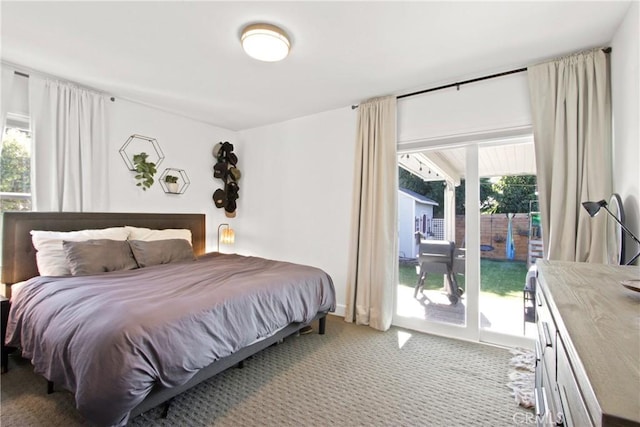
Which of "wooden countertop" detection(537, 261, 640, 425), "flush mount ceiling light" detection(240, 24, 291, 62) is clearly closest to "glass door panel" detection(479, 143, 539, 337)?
"wooden countertop" detection(537, 261, 640, 425)

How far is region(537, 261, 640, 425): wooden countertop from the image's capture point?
1.33 feet

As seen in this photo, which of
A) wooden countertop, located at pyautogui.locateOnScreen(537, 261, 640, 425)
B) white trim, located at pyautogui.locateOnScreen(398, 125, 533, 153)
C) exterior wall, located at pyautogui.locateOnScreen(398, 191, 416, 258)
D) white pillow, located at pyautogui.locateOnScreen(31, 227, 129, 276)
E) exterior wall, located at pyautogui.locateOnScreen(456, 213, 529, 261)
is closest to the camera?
wooden countertop, located at pyautogui.locateOnScreen(537, 261, 640, 425)

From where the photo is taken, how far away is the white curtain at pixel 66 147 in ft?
9.16

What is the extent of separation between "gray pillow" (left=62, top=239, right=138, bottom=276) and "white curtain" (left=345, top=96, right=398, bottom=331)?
231 cm

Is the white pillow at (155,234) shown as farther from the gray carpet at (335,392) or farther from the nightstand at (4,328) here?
the gray carpet at (335,392)

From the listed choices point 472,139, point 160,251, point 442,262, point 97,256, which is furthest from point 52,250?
point 472,139

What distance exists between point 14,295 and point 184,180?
2149mm

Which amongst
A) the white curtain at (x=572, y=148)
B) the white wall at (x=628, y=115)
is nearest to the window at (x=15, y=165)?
the white curtain at (x=572, y=148)

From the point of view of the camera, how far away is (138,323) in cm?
153

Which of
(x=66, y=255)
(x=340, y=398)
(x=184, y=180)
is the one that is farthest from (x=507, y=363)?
(x=184, y=180)

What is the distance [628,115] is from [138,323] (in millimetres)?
3148

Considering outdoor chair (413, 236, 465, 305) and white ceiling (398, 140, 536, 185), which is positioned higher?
white ceiling (398, 140, 536, 185)

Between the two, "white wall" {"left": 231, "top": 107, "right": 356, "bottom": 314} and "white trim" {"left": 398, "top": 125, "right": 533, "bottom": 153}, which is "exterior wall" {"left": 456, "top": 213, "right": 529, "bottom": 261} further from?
"white wall" {"left": 231, "top": 107, "right": 356, "bottom": 314}

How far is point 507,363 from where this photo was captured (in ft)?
7.95
